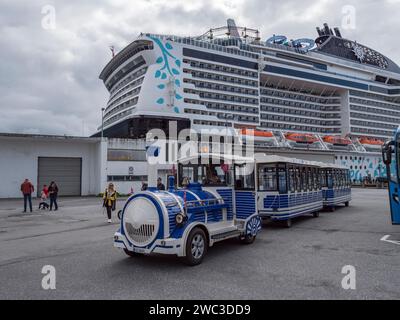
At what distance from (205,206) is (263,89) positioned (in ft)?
220

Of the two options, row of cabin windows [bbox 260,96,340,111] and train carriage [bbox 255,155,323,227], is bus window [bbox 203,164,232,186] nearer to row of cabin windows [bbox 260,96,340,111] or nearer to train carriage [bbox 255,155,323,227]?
train carriage [bbox 255,155,323,227]

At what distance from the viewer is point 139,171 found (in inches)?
1331

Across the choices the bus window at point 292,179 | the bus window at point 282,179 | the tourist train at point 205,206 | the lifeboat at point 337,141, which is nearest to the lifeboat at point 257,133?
the lifeboat at point 337,141

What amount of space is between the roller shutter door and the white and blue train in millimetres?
26076

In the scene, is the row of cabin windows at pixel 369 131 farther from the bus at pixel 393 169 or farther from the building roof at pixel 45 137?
the bus at pixel 393 169

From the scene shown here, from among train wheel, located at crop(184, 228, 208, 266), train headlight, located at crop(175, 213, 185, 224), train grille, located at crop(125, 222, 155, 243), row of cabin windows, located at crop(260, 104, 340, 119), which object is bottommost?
train wheel, located at crop(184, 228, 208, 266)

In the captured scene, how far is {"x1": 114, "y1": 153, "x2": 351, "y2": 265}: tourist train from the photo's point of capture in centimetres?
645

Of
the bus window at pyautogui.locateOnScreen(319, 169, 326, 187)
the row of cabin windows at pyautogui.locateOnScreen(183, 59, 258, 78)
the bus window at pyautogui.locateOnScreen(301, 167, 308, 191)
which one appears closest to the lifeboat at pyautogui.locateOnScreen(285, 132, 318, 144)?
the row of cabin windows at pyautogui.locateOnScreen(183, 59, 258, 78)

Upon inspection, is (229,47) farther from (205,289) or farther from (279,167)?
(205,289)

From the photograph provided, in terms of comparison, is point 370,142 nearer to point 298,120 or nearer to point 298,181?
point 298,120

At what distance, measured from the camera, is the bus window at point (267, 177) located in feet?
40.3

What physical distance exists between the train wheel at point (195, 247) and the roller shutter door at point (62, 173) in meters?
27.5
